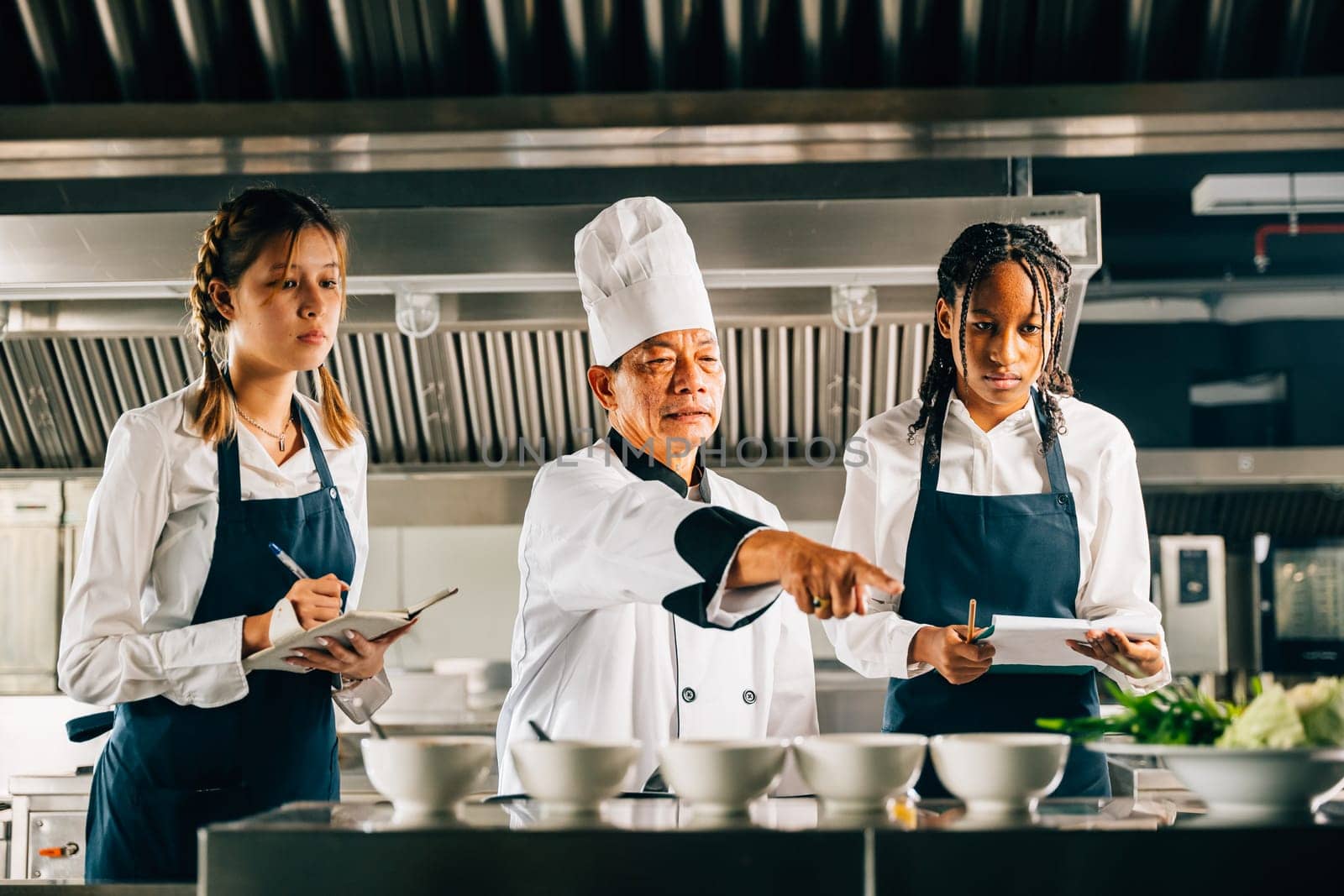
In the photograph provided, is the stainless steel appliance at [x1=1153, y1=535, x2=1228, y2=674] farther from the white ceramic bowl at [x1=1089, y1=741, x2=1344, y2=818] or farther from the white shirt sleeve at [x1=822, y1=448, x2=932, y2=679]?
the white ceramic bowl at [x1=1089, y1=741, x2=1344, y2=818]

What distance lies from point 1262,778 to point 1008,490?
103 cm

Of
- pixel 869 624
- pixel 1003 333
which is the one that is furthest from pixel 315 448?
pixel 1003 333

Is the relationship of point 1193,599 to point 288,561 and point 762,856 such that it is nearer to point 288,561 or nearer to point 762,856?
point 288,561

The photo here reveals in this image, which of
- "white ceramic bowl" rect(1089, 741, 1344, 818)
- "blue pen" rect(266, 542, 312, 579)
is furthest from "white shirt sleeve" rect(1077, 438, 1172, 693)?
"blue pen" rect(266, 542, 312, 579)

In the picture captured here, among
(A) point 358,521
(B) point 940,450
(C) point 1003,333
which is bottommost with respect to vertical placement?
(A) point 358,521

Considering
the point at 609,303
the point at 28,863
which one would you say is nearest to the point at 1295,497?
the point at 609,303

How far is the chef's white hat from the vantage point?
6.86ft

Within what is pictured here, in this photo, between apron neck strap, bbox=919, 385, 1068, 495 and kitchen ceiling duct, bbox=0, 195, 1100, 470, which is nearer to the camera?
apron neck strap, bbox=919, 385, 1068, 495

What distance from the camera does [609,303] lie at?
213cm

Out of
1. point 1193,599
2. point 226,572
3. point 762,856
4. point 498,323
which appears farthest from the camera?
point 1193,599

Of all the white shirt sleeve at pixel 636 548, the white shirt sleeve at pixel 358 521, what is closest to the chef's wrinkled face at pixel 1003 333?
the white shirt sleeve at pixel 636 548

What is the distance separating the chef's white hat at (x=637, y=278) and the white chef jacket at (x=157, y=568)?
63 centimetres

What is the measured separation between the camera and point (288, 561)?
2.15 m

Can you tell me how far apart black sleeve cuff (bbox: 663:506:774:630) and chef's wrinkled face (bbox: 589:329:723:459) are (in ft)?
1.56
